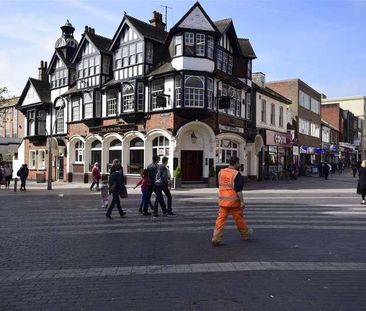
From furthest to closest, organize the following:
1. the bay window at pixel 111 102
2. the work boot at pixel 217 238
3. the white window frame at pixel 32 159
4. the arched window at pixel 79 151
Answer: the white window frame at pixel 32 159, the arched window at pixel 79 151, the bay window at pixel 111 102, the work boot at pixel 217 238

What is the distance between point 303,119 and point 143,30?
24661 millimetres

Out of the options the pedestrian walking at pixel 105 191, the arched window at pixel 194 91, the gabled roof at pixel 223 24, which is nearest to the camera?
the pedestrian walking at pixel 105 191

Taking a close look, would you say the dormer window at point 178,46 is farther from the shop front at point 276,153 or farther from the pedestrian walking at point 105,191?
the pedestrian walking at point 105,191

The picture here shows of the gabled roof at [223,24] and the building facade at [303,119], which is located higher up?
the gabled roof at [223,24]

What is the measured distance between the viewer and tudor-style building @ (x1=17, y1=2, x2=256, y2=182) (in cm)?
2747

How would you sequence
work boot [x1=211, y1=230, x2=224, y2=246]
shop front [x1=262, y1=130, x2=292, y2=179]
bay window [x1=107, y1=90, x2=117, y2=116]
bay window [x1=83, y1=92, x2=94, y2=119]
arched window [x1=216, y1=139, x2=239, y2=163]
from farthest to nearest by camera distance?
shop front [x1=262, y1=130, x2=292, y2=179] → bay window [x1=83, y1=92, x2=94, y2=119] → bay window [x1=107, y1=90, x2=117, y2=116] → arched window [x1=216, y1=139, x2=239, y2=163] → work boot [x1=211, y1=230, x2=224, y2=246]

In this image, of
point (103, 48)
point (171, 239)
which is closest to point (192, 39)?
point (103, 48)

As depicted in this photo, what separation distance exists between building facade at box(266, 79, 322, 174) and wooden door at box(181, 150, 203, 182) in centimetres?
1835

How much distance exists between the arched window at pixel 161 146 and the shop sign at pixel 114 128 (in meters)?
1.91

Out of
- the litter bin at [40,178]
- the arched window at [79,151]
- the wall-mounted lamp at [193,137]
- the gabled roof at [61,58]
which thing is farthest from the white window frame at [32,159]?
the wall-mounted lamp at [193,137]

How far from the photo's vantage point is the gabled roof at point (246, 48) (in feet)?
109

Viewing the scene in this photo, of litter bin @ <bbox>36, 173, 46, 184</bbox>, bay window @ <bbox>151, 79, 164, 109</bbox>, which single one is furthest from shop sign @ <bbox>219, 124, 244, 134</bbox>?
litter bin @ <bbox>36, 173, 46, 184</bbox>

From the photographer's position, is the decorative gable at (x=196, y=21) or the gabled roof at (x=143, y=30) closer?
the decorative gable at (x=196, y=21)

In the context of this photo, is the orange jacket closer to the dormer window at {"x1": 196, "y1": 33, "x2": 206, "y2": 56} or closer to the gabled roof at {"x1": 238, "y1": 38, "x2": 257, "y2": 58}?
the dormer window at {"x1": 196, "y1": 33, "x2": 206, "y2": 56}
